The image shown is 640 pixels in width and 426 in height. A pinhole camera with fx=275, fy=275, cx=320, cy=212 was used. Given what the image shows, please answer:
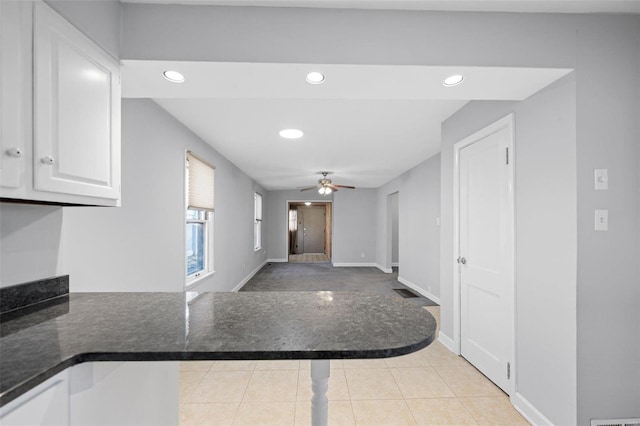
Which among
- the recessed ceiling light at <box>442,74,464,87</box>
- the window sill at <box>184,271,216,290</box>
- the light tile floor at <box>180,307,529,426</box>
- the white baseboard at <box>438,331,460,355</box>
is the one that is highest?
the recessed ceiling light at <box>442,74,464,87</box>

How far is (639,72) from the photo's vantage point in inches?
62.3

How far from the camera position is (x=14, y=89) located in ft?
3.01

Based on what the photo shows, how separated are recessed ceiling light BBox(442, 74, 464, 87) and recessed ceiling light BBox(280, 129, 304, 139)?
6.14 feet

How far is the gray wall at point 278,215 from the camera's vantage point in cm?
884

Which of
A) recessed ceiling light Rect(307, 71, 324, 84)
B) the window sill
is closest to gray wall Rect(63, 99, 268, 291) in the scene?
the window sill

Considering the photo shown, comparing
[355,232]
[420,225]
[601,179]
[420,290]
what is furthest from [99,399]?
[355,232]

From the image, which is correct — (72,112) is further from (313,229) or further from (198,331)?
(313,229)

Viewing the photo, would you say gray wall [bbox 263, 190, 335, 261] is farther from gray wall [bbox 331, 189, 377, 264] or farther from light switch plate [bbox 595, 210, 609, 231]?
light switch plate [bbox 595, 210, 609, 231]

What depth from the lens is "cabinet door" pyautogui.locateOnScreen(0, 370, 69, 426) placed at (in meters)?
0.68

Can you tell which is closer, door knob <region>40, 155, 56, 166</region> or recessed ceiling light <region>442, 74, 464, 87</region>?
door knob <region>40, 155, 56, 166</region>

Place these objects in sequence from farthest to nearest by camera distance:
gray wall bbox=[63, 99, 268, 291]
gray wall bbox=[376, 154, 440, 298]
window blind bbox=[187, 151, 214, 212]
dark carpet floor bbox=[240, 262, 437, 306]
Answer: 1. dark carpet floor bbox=[240, 262, 437, 306]
2. gray wall bbox=[376, 154, 440, 298]
3. window blind bbox=[187, 151, 214, 212]
4. gray wall bbox=[63, 99, 268, 291]

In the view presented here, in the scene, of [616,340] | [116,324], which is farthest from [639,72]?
A: [116,324]

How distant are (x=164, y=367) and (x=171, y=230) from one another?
169 centimetres

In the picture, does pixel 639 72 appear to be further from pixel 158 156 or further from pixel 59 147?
pixel 158 156
